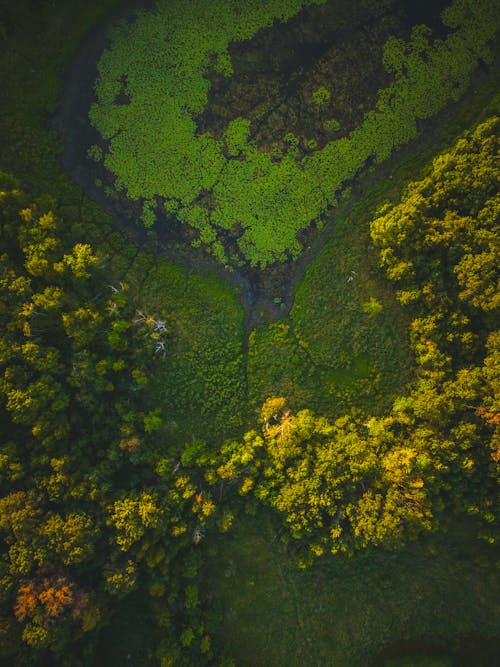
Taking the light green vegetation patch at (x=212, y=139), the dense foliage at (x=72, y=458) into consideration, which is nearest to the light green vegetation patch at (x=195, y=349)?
the dense foliage at (x=72, y=458)

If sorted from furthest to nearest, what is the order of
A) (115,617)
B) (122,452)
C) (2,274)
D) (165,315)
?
(165,315)
(115,617)
(122,452)
(2,274)

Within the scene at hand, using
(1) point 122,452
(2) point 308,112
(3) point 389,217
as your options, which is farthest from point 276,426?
(2) point 308,112

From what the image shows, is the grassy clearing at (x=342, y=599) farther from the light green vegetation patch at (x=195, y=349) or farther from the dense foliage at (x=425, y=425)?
the light green vegetation patch at (x=195, y=349)

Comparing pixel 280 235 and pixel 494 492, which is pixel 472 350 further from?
pixel 280 235

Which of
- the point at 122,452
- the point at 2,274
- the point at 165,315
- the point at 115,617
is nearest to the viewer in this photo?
the point at 2,274

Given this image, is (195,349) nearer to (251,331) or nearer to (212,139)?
(251,331)
